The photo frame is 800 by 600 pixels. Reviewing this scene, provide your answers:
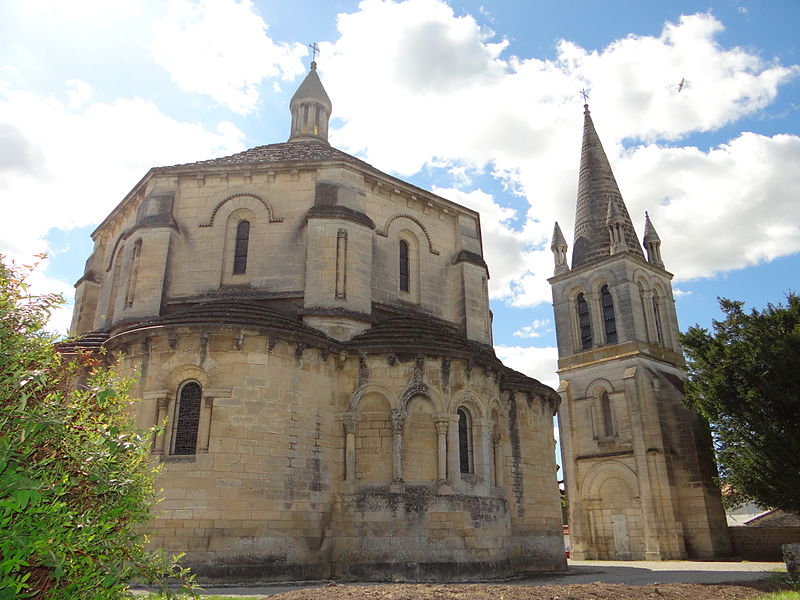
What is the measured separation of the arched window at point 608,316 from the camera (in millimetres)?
37125

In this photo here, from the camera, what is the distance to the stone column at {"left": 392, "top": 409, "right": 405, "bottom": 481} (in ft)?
49.8

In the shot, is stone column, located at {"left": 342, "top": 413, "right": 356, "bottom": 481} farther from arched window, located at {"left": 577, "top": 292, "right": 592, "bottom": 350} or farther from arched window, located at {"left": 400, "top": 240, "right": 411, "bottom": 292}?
arched window, located at {"left": 577, "top": 292, "right": 592, "bottom": 350}

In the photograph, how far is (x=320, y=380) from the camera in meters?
15.8

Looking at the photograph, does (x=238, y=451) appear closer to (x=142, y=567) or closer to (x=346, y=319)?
(x=346, y=319)

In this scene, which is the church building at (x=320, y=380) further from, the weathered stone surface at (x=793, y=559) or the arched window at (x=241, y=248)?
the weathered stone surface at (x=793, y=559)

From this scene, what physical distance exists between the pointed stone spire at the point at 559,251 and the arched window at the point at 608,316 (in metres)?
3.68

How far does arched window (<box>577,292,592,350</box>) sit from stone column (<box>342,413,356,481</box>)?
2586cm

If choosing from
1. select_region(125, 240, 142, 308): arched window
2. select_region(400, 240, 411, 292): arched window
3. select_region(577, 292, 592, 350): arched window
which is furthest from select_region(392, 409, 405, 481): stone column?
select_region(577, 292, 592, 350): arched window

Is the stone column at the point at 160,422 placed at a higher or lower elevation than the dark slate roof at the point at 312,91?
lower

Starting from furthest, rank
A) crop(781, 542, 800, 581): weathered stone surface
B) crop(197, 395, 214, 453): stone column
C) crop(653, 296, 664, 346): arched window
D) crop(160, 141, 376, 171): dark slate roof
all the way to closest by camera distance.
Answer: crop(653, 296, 664, 346): arched window < crop(160, 141, 376, 171): dark slate roof < crop(197, 395, 214, 453): stone column < crop(781, 542, 800, 581): weathered stone surface

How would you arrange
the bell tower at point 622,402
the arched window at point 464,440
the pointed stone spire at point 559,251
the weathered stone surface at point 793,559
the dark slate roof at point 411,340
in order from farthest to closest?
the pointed stone spire at point 559,251 < the bell tower at point 622,402 < the arched window at point 464,440 < the dark slate roof at point 411,340 < the weathered stone surface at point 793,559

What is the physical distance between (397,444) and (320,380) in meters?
2.55

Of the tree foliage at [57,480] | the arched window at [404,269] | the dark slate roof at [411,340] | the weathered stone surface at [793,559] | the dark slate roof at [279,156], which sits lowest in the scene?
the weathered stone surface at [793,559]

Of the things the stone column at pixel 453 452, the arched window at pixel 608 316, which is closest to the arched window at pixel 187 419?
the stone column at pixel 453 452
